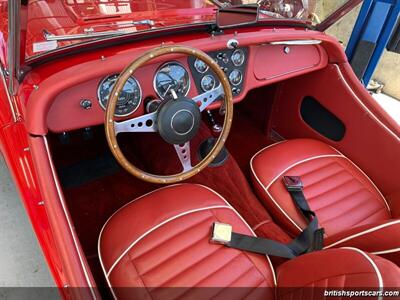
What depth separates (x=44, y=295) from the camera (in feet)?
5.04

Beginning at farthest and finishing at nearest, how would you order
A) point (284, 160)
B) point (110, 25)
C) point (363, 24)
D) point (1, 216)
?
1. point (363, 24)
2. point (1, 216)
3. point (284, 160)
4. point (110, 25)

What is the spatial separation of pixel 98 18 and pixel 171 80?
0.50 m

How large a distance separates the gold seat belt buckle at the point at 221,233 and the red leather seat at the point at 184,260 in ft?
0.07

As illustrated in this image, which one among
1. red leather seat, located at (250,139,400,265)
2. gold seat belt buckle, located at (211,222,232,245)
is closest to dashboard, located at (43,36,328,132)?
red leather seat, located at (250,139,400,265)

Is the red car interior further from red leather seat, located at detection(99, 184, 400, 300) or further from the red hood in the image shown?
the red hood

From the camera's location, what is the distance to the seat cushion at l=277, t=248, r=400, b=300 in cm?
77

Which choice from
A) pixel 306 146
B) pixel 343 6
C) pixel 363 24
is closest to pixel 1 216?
pixel 306 146

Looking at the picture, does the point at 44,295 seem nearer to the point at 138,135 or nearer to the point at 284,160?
the point at 138,135

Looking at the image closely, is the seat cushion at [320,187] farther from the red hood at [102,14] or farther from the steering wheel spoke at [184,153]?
the red hood at [102,14]

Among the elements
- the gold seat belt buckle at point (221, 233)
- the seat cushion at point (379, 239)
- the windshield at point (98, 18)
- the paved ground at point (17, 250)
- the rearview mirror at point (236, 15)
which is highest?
the rearview mirror at point (236, 15)

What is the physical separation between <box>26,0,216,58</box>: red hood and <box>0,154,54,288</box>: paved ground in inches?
25.7

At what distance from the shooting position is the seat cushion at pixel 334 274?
0.77 meters

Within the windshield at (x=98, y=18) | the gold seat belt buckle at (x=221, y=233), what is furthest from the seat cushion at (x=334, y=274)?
the windshield at (x=98, y=18)

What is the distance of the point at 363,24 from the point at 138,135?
174 cm
